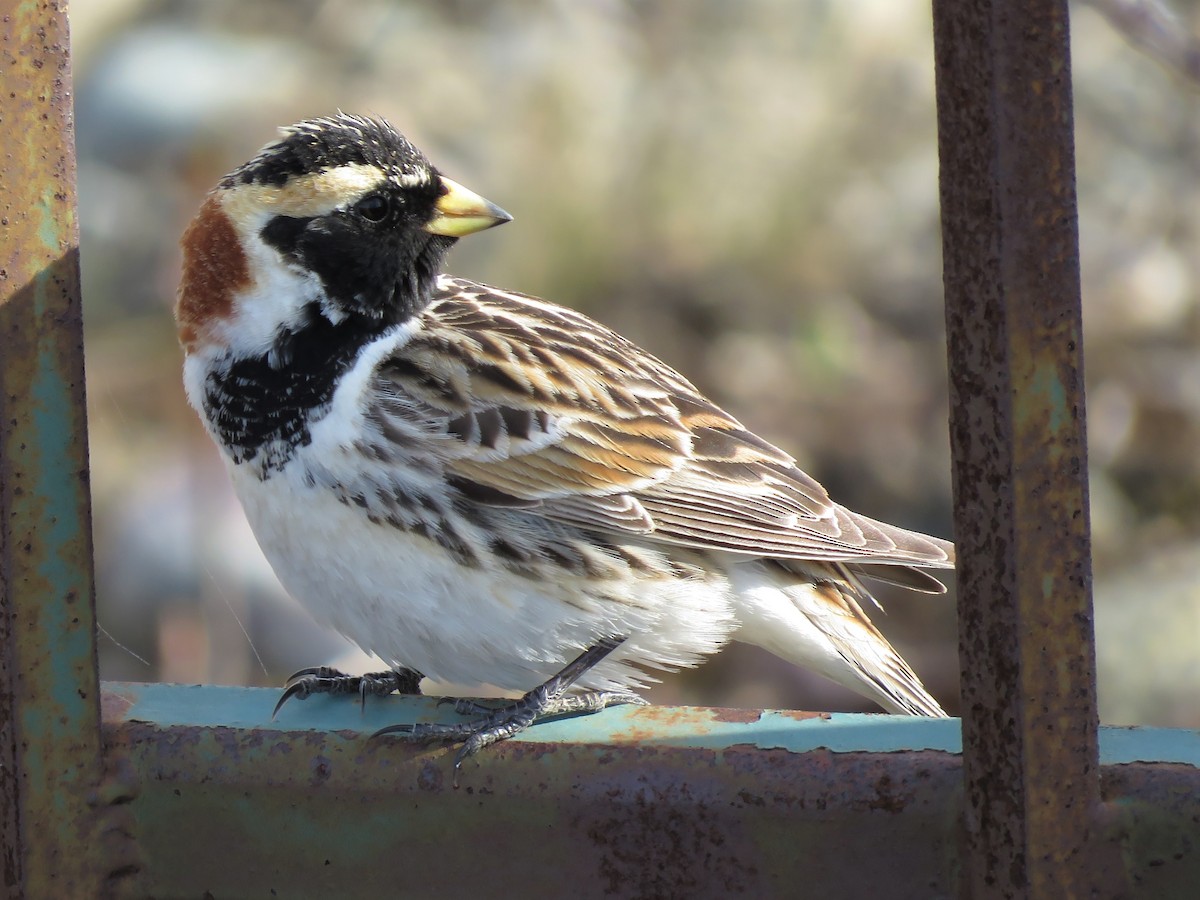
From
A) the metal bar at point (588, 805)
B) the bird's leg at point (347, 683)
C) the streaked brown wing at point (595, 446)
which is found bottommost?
the metal bar at point (588, 805)

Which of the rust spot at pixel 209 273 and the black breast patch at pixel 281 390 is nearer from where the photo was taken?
the black breast patch at pixel 281 390

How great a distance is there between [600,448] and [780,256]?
173 inches

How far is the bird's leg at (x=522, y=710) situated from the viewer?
210cm

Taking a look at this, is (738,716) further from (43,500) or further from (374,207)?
(374,207)

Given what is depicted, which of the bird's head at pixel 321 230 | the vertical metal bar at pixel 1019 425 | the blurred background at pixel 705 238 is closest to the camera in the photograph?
the vertical metal bar at pixel 1019 425

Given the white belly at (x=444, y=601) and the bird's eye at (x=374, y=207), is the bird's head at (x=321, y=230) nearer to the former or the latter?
the bird's eye at (x=374, y=207)

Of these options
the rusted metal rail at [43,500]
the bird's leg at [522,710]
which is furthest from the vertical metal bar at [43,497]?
the bird's leg at [522,710]

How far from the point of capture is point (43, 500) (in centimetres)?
208

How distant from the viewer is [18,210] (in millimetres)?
2037

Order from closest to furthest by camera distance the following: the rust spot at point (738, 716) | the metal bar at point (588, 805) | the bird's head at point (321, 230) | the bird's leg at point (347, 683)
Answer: the metal bar at point (588, 805) < the rust spot at point (738, 716) < the bird's leg at point (347, 683) < the bird's head at point (321, 230)

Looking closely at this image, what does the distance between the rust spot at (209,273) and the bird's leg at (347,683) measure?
2.05 feet

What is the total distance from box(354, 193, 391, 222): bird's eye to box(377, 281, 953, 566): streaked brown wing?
8.8 inches

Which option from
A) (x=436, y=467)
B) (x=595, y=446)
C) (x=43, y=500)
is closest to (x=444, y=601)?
(x=436, y=467)

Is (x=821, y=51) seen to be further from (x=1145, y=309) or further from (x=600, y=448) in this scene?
(x=600, y=448)
